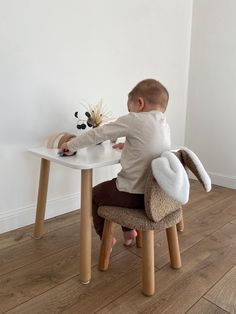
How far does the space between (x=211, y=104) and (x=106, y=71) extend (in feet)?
3.94

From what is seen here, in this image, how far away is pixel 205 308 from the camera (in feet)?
3.93

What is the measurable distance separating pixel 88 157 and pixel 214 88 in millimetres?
1838

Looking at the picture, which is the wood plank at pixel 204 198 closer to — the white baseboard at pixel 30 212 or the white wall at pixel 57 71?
the white wall at pixel 57 71

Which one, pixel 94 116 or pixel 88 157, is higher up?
pixel 94 116

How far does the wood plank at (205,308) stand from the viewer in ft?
3.86

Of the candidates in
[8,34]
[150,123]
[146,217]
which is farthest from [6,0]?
[146,217]

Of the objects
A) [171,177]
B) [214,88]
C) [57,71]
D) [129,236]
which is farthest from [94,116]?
[214,88]

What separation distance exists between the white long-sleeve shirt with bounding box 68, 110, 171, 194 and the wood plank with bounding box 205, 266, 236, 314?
1.82ft

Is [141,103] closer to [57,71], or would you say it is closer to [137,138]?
[137,138]

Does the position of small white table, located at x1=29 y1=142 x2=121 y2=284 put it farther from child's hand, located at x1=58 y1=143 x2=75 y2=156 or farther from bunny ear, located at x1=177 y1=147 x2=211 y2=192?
bunny ear, located at x1=177 y1=147 x2=211 y2=192

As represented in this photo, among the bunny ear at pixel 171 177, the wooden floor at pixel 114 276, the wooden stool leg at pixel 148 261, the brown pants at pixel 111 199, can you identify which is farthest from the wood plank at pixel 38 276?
the bunny ear at pixel 171 177

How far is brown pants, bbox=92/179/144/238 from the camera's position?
1.31 m

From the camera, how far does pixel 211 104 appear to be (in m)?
2.80

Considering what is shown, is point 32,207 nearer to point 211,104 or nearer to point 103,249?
point 103,249
